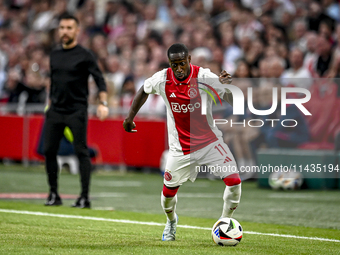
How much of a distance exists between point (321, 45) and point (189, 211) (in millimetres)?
5859

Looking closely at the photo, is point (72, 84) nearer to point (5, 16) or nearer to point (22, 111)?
point (22, 111)

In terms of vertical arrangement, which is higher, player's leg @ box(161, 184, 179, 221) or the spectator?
the spectator

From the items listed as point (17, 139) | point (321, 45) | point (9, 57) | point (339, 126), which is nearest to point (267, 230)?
point (339, 126)

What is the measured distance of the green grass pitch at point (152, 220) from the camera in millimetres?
5570

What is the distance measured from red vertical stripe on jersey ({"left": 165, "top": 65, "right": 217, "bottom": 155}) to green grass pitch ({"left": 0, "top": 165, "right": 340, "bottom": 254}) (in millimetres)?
985

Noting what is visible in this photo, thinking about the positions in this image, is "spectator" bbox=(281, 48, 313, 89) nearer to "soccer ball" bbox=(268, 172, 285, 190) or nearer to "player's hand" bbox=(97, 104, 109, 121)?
"soccer ball" bbox=(268, 172, 285, 190)

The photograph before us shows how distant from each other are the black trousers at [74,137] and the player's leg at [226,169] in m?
3.04

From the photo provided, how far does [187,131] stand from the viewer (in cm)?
641

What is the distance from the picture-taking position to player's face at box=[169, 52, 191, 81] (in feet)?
19.8

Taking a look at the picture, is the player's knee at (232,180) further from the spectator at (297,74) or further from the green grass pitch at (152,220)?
the spectator at (297,74)

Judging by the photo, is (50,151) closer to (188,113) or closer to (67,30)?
(67,30)

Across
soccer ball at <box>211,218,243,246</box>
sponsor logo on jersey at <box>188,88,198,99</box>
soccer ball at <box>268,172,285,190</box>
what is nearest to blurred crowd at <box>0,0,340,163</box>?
soccer ball at <box>268,172,285,190</box>

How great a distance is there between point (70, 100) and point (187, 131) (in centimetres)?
305

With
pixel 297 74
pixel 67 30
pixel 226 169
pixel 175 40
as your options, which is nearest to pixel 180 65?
pixel 226 169
